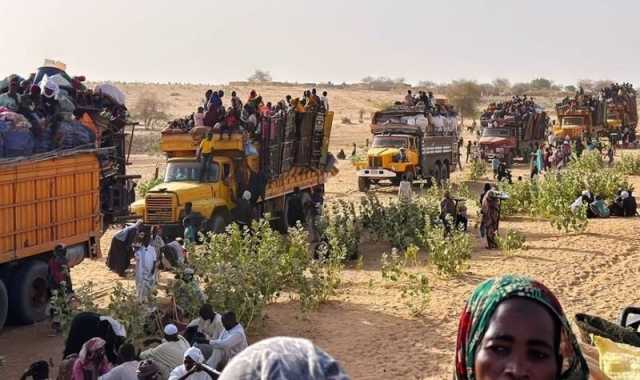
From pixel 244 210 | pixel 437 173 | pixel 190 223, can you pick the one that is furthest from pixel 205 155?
pixel 437 173

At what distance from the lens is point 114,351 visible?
692cm

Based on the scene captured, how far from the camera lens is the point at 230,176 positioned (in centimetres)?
1598

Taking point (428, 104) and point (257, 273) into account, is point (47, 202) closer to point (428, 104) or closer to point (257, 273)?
point (257, 273)

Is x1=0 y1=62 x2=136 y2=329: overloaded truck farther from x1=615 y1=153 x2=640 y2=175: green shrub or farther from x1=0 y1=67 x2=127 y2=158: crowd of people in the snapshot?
x1=615 y1=153 x2=640 y2=175: green shrub

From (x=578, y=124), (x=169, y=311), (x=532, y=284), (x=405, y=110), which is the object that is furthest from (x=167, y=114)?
(x=532, y=284)

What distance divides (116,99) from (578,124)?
30641 mm

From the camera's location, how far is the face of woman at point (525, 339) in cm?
221

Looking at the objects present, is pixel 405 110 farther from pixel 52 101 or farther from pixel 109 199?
pixel 52 101

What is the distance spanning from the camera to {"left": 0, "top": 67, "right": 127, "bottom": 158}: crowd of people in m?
10.6

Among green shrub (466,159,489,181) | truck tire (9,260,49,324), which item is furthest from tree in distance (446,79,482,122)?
truck tire (9,260,49,324)

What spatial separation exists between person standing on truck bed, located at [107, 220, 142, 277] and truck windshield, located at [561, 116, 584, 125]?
3101 centimetres

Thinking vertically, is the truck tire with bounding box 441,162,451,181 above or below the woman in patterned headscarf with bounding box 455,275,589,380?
below

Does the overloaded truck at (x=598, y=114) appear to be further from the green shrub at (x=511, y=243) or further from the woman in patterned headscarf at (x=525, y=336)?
the woman in patterned headscarf at (x=525, y=336)

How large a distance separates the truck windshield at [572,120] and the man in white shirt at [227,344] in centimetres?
3533
